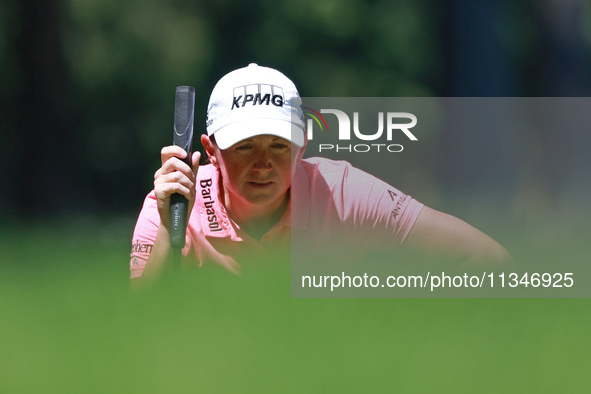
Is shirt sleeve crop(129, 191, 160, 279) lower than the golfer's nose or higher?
lower

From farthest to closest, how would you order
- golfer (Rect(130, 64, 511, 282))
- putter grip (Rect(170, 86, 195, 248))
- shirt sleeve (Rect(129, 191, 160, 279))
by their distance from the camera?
shirt sleeve (Rect(129, 191, 160, 279)) → golfer (Rect(130, 64, 511, 282)) → putter grip (Rect(170, 86, 195, 248))

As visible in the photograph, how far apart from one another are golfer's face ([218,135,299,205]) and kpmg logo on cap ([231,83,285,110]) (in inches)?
4.4

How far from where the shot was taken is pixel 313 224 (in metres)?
1.81

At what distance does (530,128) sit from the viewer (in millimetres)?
2076

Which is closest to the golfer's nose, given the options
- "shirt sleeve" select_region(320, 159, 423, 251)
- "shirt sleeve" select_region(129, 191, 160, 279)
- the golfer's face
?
the golfer's face

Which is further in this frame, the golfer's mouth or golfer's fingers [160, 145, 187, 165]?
the golfer's mouth

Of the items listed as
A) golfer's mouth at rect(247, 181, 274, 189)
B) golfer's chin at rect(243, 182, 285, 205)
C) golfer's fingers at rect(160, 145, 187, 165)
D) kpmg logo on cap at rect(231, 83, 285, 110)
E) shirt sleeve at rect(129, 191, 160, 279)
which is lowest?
shirt sleeve at rect(129, 191, 160, 279)

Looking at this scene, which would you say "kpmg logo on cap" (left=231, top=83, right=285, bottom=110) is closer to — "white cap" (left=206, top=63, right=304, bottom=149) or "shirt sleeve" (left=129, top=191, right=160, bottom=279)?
"white cap" (left=206, top=63, right=304, bottom=149)

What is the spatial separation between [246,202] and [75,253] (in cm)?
69

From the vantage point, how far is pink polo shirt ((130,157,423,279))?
1.79 meters

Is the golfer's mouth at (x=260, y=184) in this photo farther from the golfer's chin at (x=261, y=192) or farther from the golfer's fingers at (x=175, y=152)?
the golfer's fingers at (x=175, y=152)

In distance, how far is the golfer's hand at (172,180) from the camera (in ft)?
5.29

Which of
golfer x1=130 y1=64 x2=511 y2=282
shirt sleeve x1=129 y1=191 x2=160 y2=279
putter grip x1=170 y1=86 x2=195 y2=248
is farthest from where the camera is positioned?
shirt sleeve x1=129 y1=191 x2=160 y2=279

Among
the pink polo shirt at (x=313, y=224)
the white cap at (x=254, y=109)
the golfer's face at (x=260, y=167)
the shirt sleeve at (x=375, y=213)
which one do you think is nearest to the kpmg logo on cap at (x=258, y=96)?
the white cap at (x=254, y=109)
